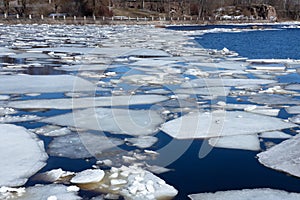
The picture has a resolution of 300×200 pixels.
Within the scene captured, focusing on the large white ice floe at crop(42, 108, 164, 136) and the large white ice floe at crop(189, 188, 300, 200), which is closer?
the large white ice floe at crop(189, 188, 300, 200)

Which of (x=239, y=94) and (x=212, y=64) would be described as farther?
(x=212, y=64)

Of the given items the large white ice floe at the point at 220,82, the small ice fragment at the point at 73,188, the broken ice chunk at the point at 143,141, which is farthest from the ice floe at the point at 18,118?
the large white ice floe at the point at 220,82

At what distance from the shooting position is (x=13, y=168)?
3359 mm

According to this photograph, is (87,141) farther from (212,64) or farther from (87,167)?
(212,64)

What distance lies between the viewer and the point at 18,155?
3.65 m

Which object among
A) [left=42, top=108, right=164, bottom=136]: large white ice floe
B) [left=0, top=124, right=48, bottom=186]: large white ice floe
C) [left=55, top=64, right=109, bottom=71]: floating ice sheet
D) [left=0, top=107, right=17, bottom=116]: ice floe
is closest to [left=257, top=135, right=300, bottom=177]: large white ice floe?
[left=42, top=108, right=164, bottom=136]: large white ice floe

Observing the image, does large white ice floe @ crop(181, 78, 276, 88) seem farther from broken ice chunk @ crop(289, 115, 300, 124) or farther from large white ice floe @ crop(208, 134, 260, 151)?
large white ice floe @ crop(208, 134, 260, 151)

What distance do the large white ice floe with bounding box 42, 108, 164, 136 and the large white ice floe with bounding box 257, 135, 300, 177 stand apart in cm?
128

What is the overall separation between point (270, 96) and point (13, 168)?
4.24m

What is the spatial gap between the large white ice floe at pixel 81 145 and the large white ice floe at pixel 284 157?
4.66 ft

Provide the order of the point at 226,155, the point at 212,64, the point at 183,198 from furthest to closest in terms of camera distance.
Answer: the point at 212,64, the point at 226,155, the point at 183,198

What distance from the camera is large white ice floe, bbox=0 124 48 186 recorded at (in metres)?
3.22

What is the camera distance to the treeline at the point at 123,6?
1682 inches

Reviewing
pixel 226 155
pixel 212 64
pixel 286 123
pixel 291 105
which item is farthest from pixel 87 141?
pixel 212 64
